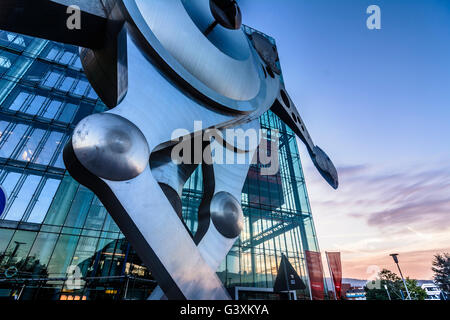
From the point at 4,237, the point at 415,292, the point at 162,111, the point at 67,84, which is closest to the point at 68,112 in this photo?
the point at 67,84

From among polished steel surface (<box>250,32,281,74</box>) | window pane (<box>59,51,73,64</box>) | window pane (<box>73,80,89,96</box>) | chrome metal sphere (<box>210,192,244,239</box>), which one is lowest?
chrome metal sphere (<box>210,192,244,239</box>)

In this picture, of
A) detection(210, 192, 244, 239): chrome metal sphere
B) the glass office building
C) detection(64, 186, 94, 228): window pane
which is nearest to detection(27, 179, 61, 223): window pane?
the glass office building

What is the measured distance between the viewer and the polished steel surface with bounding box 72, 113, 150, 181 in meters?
2.49

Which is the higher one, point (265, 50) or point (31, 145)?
point (31, 145)

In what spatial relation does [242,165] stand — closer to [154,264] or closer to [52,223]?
[154,264]

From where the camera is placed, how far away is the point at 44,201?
1817 cm

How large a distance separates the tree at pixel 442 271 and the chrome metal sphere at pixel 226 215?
65.3m

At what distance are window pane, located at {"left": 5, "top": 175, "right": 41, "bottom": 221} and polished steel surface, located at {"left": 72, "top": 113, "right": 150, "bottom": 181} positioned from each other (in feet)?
66.9

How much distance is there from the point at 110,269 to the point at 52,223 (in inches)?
228

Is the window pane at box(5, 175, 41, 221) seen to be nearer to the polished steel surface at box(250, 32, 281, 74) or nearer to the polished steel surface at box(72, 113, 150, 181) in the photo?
the polished steel surface at box(72, 113, 150, 181)

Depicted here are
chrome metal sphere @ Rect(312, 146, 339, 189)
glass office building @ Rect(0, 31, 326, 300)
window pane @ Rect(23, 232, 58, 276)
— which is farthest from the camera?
window pane @ Rect(23, 232, 58, 276)

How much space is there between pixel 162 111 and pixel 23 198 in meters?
21.0

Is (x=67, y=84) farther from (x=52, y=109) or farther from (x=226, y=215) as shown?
(x=226, y=215)
